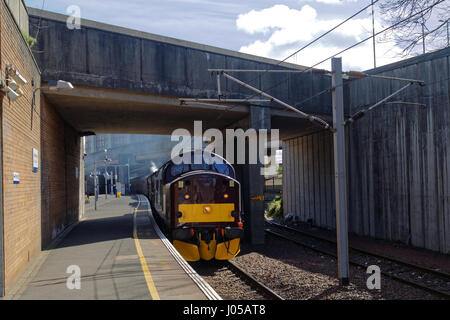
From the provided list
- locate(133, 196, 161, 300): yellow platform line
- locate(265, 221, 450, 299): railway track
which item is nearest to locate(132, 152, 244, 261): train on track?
locate(133, 196, 161, 300): yellow platform line

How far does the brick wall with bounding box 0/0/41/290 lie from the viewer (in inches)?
277

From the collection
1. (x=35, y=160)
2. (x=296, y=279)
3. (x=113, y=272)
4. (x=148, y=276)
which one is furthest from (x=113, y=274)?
(x=296, y=279)

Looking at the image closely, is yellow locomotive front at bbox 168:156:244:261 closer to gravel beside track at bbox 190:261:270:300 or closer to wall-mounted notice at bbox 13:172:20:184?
gravel beside track at bbox 190:261:270:300

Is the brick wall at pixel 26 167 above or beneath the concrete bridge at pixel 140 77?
beneath

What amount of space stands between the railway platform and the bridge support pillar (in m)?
5.57

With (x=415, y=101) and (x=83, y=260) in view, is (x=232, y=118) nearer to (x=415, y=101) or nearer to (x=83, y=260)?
(x=415, y=101)

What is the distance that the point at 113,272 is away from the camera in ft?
27.9

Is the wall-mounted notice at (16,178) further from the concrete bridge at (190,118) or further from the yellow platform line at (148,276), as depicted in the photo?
the yellow platform line at (148,276)

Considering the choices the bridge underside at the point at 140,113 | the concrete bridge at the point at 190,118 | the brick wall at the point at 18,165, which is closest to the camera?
the brick wall at the point at 18,165

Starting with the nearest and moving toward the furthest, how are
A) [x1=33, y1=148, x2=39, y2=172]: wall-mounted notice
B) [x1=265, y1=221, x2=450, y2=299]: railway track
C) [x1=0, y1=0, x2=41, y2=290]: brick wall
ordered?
[x1=0, y1=0, x2=41, y2=290]: brick wall, [x1=265, y1=221, x2=450, y2=299]: railway track, [x1=33, y1=148, x2=39, y2=172]: wall-mounted notice

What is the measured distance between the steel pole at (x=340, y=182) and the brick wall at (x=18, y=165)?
7.48 m

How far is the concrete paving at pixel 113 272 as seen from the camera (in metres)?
6.96

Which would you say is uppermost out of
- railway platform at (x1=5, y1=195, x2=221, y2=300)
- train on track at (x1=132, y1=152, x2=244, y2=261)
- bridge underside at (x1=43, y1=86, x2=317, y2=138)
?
bridge underside at (x1=43, y1=86, x2=317, y2=138)

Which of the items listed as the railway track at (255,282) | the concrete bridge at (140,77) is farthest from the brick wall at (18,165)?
the railway track at (255,282)
